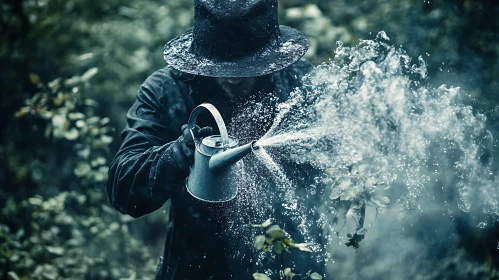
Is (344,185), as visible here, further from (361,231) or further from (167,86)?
(167,86)

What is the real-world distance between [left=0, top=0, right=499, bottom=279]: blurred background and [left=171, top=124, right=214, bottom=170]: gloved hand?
1810 mm

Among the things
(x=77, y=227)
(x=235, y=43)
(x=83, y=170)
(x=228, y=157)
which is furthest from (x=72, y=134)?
(x=228, y=157)

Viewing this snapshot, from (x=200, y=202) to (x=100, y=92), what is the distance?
3.83 m

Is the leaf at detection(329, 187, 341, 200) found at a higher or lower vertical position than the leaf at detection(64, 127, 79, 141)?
higher

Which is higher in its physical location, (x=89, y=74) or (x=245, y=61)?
(x=245, y=61)

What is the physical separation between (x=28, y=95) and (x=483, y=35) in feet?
15.8

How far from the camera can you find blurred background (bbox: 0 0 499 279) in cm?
414

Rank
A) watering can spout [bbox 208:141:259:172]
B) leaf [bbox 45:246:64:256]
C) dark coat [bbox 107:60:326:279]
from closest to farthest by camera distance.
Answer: watering can spout [bbox 208:141:259:172], dark coat [bbox 107:60:326:279], leaf [bbox 45:246:64:256]

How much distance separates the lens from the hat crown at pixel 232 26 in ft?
8.63

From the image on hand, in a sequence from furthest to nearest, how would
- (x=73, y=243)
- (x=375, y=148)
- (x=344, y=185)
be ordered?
(x=73, y=243) → (x=375, y=148) → (x=344, y=185)

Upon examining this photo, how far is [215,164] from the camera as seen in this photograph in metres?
2.27

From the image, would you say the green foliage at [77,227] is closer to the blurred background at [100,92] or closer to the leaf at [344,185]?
the blurred background at [100,92]

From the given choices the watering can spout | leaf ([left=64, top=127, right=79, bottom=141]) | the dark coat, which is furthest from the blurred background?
the watering can spout

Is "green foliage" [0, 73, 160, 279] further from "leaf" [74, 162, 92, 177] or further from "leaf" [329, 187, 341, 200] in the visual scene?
"leaf" [329, 187, 341, 200]
